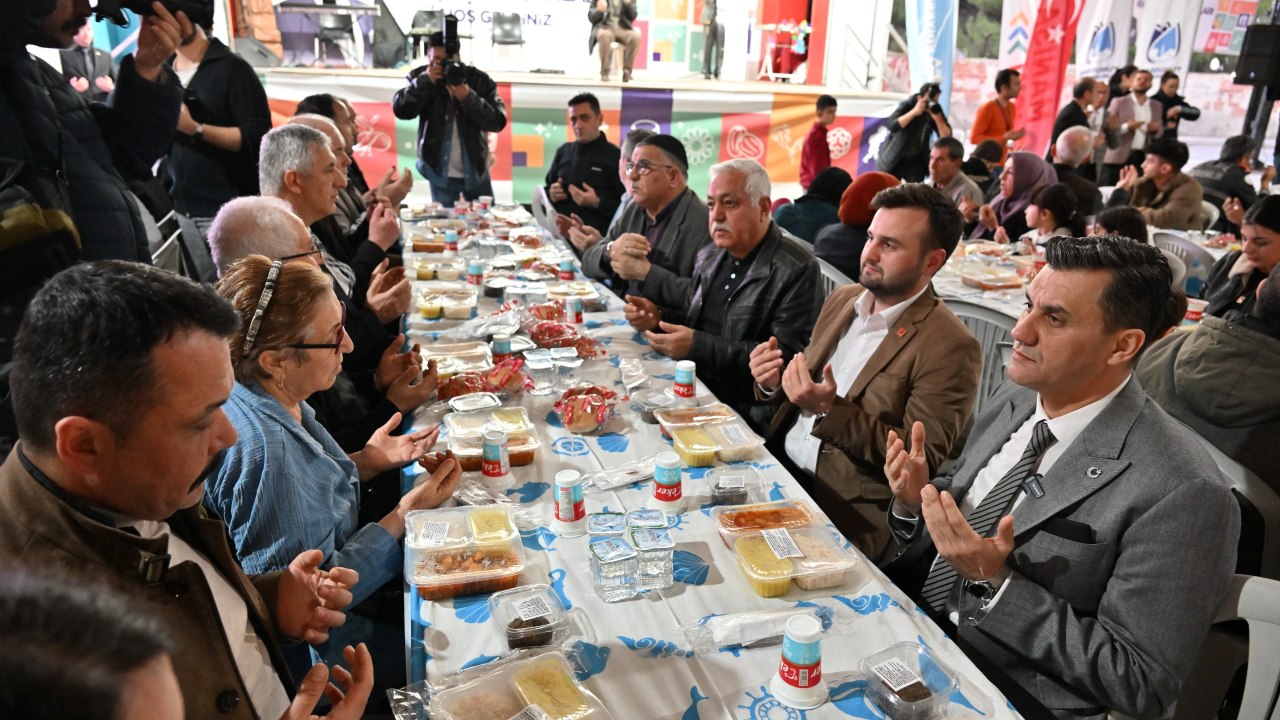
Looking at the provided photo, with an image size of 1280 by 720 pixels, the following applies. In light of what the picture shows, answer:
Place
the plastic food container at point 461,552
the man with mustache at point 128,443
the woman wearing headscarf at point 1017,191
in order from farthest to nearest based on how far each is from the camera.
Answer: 1. the woman wearing headscarf at point 1017,191
2. the plastic food container at point 461,552
3. the man with mustache at point 128,443

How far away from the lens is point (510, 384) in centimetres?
257

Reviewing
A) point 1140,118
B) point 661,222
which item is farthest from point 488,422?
point 1140,118

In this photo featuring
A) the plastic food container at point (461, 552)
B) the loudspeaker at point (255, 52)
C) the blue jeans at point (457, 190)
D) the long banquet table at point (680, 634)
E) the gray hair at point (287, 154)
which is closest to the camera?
the long banquet table at point (680, 634)

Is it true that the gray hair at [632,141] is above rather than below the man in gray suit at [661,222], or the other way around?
above

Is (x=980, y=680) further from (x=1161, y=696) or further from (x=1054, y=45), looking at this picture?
(x=1054, y=45)

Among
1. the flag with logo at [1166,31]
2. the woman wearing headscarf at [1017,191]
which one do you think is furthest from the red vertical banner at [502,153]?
the flag with logo at [1166,31]

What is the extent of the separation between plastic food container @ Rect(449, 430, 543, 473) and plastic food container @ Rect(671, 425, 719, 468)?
422 mm

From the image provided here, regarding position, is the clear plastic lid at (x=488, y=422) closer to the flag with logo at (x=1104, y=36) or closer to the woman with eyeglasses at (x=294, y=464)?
the woman with eyeglasses at (x=294, y=464)

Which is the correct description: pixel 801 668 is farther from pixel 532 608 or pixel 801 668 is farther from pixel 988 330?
pixel 988 330

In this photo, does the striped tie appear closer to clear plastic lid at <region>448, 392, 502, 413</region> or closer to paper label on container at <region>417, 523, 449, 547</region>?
paper label on container at <region>417, 523, 449, 547</region>

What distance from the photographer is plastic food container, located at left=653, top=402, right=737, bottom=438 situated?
7.65ft

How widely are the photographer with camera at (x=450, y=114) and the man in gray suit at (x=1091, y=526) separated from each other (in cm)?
570

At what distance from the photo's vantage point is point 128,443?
1020 millimetres

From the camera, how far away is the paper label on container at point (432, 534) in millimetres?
1676
